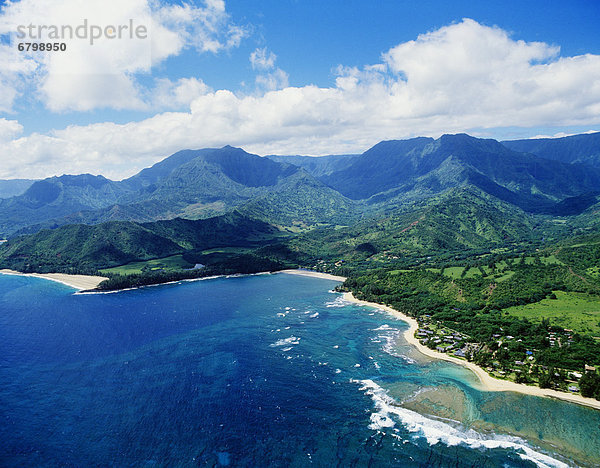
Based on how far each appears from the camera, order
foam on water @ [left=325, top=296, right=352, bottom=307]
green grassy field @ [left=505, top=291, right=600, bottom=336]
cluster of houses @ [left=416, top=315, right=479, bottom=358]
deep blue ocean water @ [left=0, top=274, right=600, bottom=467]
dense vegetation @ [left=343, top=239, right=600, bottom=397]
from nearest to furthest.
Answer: deep blue ocean water @ [left=0, top=274, right=600, bottom=467] → dense vegetation @ [left=343, top=239, right=600, bottom=397] → cluster of houses @ [left=416, top=315, right=479, bottom=358] → green grassy field @ [left=505, top=291, right=600, bottom=336] → foam on water @ [left=325, top=296, right=352, bottom=307]

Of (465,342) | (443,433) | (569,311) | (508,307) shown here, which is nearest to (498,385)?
(443,433)

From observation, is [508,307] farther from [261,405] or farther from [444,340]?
[261,405]

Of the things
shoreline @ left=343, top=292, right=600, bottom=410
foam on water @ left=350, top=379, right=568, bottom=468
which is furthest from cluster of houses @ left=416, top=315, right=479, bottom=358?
foam on water @ left=350, top=379, right=568, bottom=468

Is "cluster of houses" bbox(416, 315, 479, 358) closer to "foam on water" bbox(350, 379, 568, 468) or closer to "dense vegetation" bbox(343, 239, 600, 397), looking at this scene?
"dense vegetation" bbox(343, 239, 600, 397)

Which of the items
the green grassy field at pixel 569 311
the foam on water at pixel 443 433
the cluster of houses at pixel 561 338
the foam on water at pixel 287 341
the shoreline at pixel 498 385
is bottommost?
the foam on water at pixel 443 433

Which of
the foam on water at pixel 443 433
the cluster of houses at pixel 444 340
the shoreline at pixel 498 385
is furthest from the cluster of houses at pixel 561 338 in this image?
the foam on water at pixel 443 433

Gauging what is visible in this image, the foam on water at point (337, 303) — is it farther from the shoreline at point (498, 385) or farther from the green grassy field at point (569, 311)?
the green grassy field at point (569, 311)

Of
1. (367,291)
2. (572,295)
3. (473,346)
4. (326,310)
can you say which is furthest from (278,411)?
(572,295)
